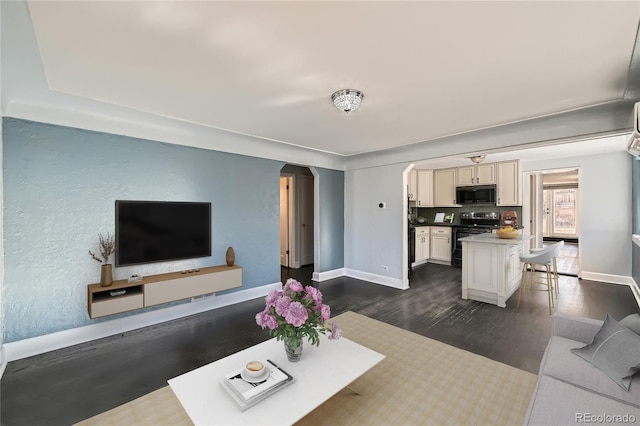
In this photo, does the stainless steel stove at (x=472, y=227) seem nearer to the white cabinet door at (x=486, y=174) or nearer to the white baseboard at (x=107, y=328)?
the white cabinet door at (x=486, y=174)

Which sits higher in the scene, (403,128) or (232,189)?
(403,128)

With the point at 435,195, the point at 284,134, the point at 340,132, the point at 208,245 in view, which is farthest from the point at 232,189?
the point at 435,195

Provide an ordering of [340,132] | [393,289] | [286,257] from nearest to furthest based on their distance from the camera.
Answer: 1. [340,132]
2. [393,289]
3. [286,257]

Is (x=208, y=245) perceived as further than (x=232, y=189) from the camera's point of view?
No

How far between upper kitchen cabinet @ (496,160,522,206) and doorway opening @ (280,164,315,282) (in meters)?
4.28

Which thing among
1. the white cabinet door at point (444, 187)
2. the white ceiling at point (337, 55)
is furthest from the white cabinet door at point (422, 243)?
the white ceiling at point (337, 55)

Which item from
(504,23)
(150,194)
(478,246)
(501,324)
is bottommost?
(501,324)

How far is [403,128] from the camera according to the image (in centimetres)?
346

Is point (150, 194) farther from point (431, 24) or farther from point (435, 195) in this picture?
point (435, 195)

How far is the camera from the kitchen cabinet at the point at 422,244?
262 inches

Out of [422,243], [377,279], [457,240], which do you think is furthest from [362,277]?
[457,240]

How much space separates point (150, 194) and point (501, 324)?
4.52m

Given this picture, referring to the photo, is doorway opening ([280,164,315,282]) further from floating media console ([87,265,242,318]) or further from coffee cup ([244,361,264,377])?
coffee cup ([244,361,264,377])

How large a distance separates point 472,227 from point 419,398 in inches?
212
